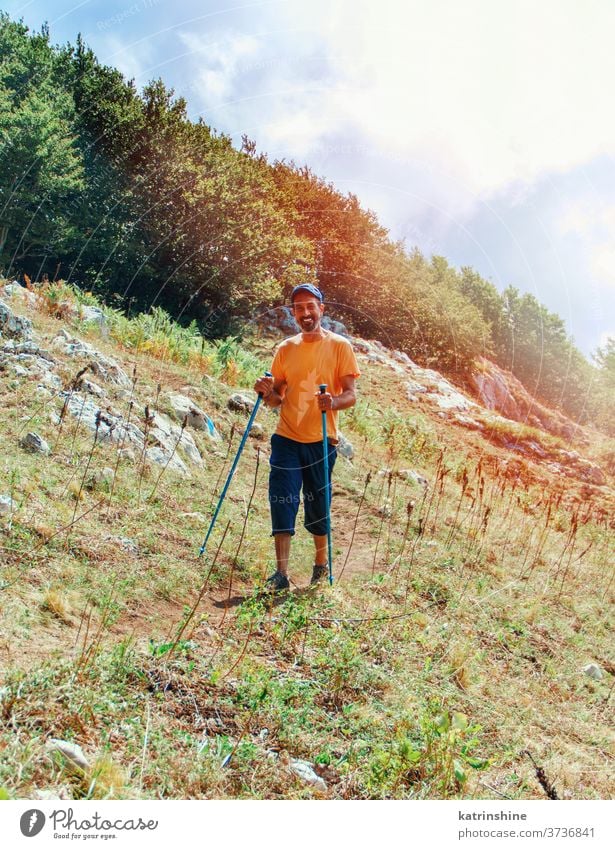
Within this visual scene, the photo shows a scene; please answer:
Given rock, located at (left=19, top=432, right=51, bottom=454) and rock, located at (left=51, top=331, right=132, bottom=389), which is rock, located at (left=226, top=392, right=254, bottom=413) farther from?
rock, located at (left=19, top=432, right=51, bottom=454)

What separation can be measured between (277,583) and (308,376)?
5.81 feet

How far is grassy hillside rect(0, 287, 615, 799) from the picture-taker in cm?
275

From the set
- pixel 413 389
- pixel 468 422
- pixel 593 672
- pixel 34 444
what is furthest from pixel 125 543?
pixel 413 389

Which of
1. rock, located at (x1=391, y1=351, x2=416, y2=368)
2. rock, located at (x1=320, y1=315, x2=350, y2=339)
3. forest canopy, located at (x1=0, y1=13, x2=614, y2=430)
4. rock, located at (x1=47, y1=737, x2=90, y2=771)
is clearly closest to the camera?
rock, located at (x1=47, y1=737, x2=90, y2=771)

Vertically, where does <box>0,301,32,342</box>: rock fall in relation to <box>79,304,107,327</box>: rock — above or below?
below

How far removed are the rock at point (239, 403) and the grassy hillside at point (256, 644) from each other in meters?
2.30

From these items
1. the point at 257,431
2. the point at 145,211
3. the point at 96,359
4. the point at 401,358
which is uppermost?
the point at 145,211

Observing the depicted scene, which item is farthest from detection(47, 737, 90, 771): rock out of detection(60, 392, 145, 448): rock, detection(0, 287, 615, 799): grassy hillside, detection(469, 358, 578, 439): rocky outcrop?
detection(469, 358, 578, 439): rocky outcrop

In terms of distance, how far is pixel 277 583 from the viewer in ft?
16.4

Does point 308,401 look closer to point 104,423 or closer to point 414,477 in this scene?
point 104,423

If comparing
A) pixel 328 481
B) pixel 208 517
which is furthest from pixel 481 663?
pixel 208 517

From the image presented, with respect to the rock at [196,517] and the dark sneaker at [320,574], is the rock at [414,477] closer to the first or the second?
the rock at [196,517]

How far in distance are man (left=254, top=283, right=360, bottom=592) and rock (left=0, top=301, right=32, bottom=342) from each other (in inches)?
177

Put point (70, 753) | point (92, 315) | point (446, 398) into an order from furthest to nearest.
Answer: point (446, 398) < point (92, 315) < point (70, 753)
